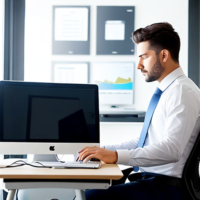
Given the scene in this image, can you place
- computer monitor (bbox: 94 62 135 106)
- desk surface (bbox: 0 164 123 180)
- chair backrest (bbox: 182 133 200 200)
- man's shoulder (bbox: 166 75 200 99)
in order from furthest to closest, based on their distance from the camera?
computer monitor (bbox: 94 62 135 106)
man's shoulder (bbox: 166 75 200 99)
chair backrest (bbox: 182 133 200 200)
desk surface (bbox: 0 164 123 180)

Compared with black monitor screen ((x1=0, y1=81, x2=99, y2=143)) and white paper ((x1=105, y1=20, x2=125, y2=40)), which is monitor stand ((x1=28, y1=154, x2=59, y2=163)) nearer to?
black monitor screen ((x1=0, y1=81, x2=99, y2=143))

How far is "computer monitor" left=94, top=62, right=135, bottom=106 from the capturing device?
297 cm

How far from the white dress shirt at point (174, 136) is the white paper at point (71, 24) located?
70.6 inches

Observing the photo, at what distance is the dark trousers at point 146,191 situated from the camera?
1.31m

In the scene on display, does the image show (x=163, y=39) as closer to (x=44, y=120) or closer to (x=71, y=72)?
(x=44, y=120)

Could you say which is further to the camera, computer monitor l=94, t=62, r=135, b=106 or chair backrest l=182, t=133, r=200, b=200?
computer monitor l=94, t=62, r=135, b=106

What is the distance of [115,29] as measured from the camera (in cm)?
302

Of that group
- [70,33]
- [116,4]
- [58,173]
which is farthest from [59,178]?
[116,4]

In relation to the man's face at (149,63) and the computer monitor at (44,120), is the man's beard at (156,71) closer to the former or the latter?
the man's face at (149,63)

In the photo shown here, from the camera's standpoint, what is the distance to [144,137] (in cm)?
155

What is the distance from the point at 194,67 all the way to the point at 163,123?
174 centimetres

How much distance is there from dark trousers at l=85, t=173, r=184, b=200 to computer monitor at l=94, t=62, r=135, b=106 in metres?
1.64

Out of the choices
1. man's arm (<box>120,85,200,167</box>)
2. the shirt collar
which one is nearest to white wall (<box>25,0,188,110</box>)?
the shirt collar

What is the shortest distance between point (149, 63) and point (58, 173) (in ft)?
2.80
